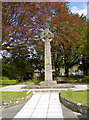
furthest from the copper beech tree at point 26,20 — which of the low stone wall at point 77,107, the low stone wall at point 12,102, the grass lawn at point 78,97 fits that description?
the low stone wall at point 77,107

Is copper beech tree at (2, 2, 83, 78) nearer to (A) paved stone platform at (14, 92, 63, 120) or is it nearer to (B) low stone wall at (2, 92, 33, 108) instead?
(B) low stone wall at (2, 92, 33, 108)

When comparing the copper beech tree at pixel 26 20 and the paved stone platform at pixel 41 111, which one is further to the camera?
the copper beech tree at pixel 26 20

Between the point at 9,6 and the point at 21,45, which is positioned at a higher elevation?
the point at 9,6

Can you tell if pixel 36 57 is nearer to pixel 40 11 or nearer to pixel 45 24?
pixel 45 24

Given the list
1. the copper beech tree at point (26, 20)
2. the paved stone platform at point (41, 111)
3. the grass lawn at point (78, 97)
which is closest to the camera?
the paved stone platform at point (41, 111)

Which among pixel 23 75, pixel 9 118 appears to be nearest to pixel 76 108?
pixel 9 118

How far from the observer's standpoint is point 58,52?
772 inches

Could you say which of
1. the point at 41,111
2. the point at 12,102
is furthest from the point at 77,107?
the point at 12,102

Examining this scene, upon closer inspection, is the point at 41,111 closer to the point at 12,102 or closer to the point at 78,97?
the point at 12,102

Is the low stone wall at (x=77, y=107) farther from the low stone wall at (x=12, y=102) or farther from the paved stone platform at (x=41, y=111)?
the low stone wall at (x=12, y=102)

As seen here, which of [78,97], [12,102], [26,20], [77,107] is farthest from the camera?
[26,20]

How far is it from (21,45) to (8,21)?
3112 millimetres

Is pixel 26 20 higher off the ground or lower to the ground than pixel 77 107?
higher

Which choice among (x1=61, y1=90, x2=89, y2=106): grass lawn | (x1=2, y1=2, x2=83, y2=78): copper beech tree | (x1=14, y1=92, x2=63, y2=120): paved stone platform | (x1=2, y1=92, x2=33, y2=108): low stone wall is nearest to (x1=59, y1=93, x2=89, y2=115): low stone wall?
(x1=61, y1=90, x2=89, y2=106): grass lawn
